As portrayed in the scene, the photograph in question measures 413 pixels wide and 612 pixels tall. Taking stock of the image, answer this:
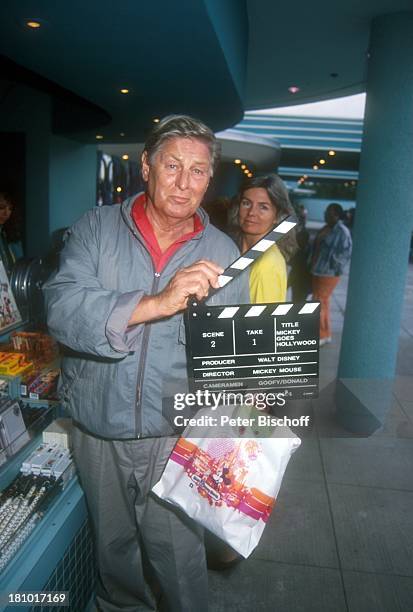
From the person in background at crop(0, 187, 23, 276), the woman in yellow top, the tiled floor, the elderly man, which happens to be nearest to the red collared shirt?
the elderly man

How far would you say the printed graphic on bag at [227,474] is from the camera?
6.14 feet

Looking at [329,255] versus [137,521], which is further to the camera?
[329,255]

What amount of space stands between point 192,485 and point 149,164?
1365mm

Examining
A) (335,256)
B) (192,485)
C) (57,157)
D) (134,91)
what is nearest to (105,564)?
(192,485)

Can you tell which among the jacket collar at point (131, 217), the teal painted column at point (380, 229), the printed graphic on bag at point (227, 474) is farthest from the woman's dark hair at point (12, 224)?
the teal painted column at point (380, 229)

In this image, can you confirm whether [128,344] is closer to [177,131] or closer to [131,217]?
[131,217]

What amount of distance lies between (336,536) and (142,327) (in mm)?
2264

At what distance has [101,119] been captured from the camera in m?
7.15

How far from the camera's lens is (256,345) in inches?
76.2

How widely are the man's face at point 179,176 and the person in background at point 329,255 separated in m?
5.52

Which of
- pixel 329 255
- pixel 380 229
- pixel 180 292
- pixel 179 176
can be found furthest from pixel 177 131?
pixel 329 255

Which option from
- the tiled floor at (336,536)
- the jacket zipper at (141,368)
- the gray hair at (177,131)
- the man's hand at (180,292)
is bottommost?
the tiled floor at (336,536)

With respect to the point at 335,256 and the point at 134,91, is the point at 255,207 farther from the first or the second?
the point at 335,256

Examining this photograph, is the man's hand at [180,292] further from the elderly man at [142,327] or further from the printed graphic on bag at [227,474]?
the printed graphic on bag at [227,474]
